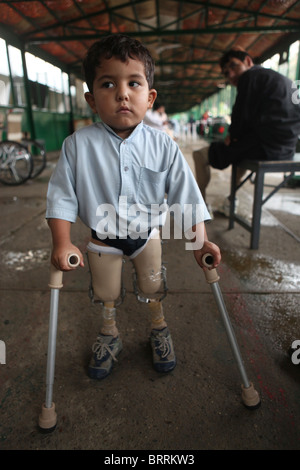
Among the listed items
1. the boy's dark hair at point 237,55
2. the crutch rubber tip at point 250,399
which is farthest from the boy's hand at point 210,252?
the boy's dark hair at point 237,55

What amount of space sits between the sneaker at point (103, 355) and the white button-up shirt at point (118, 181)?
1.64 feet

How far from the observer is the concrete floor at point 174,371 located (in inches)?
40.4

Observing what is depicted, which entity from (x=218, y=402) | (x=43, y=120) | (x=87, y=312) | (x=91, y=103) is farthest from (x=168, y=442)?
(x=43, y=120)

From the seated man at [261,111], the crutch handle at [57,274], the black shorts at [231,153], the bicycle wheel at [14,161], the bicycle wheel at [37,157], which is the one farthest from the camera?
the bicycle wheel at [37,157]

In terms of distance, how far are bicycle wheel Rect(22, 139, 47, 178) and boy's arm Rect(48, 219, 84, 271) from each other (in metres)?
4.76

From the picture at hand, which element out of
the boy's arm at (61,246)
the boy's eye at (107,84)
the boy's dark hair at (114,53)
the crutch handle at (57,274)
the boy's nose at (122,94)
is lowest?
the crutch handle at (57,274)

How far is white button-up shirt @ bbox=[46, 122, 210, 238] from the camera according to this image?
3.58 ft

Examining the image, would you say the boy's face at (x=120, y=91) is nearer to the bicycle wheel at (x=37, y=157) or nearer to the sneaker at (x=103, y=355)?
the sneaker at (x=103, y=355)

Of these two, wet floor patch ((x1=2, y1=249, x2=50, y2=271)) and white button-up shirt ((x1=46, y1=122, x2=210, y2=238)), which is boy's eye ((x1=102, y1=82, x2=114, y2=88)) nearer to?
white button-up shirt ((x1=46, y1=122, x2=210, y2=238))

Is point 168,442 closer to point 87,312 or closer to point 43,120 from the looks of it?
point 87,312

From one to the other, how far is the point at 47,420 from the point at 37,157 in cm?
745

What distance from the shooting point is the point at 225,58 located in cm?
261

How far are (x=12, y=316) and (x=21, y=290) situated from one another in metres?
0.29
